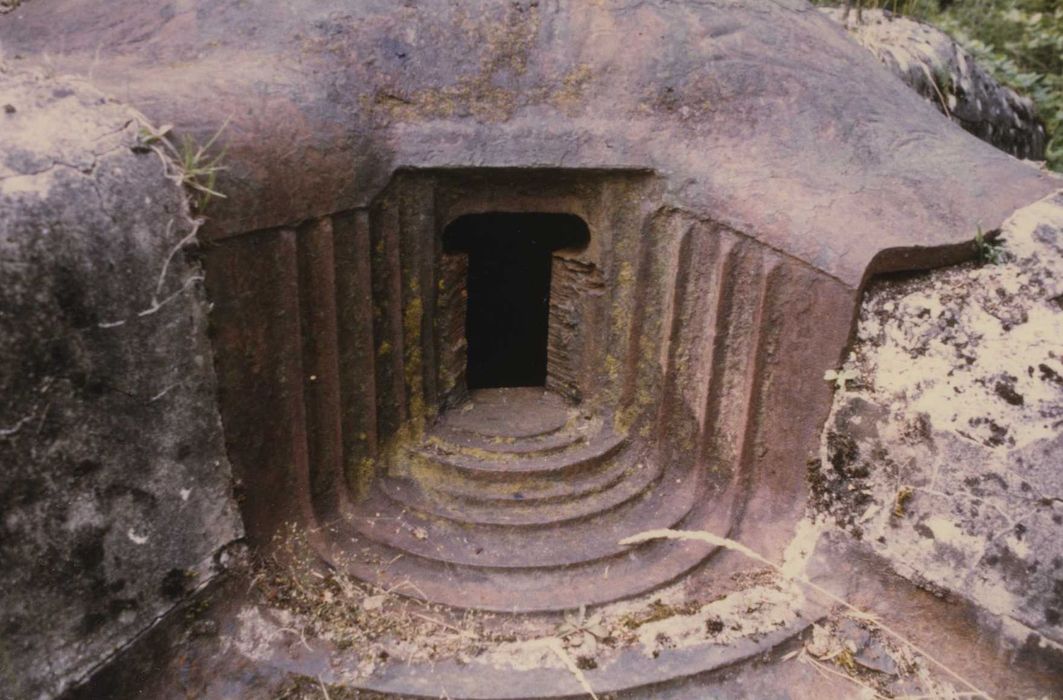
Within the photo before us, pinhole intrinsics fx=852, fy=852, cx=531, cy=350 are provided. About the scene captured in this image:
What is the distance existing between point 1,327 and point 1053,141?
6.84m

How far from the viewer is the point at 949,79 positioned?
471 centimetres

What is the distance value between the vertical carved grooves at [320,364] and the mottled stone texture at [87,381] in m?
0.39

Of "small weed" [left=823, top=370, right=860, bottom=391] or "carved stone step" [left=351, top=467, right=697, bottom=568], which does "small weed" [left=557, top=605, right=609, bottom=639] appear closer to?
"carved stone step" [left=351, top=467, right=697, bottom=568]

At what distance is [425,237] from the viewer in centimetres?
293

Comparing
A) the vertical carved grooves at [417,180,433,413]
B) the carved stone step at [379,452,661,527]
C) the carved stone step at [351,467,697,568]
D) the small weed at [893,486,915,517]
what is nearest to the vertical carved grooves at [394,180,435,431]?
the vertical carved grooves at [417,180,433,413]

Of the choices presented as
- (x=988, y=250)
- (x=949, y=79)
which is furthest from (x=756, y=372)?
(x=949, y=79)

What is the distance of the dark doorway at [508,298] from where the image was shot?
4.53 meters

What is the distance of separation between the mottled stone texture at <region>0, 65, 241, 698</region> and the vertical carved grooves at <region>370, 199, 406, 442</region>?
0.69 metres

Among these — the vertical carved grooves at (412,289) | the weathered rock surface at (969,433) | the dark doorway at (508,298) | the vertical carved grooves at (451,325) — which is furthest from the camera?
the dark doorway at (508,298)

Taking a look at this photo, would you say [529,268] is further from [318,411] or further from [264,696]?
[264,696]

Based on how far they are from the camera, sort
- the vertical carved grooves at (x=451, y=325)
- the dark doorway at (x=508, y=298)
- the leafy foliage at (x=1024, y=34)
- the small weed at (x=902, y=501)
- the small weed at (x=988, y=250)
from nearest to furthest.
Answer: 1. the small weed at (x=902, y=501)
2. the small weed at (x=988, y=250)
3. the vertical carved grooves at (x=451, y=325)
4. the dark doorway at (x=508, y=298)
5. the leafy foliage at (x=1024, y=34)

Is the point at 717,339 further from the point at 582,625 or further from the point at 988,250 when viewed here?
the point at 582,625

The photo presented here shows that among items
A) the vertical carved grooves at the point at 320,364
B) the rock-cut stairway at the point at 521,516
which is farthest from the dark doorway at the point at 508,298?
the vertical carved grooves at the point at 320,364

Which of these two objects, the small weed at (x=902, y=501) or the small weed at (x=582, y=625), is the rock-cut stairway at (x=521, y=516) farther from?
the small weed at (x=902, y=501)
